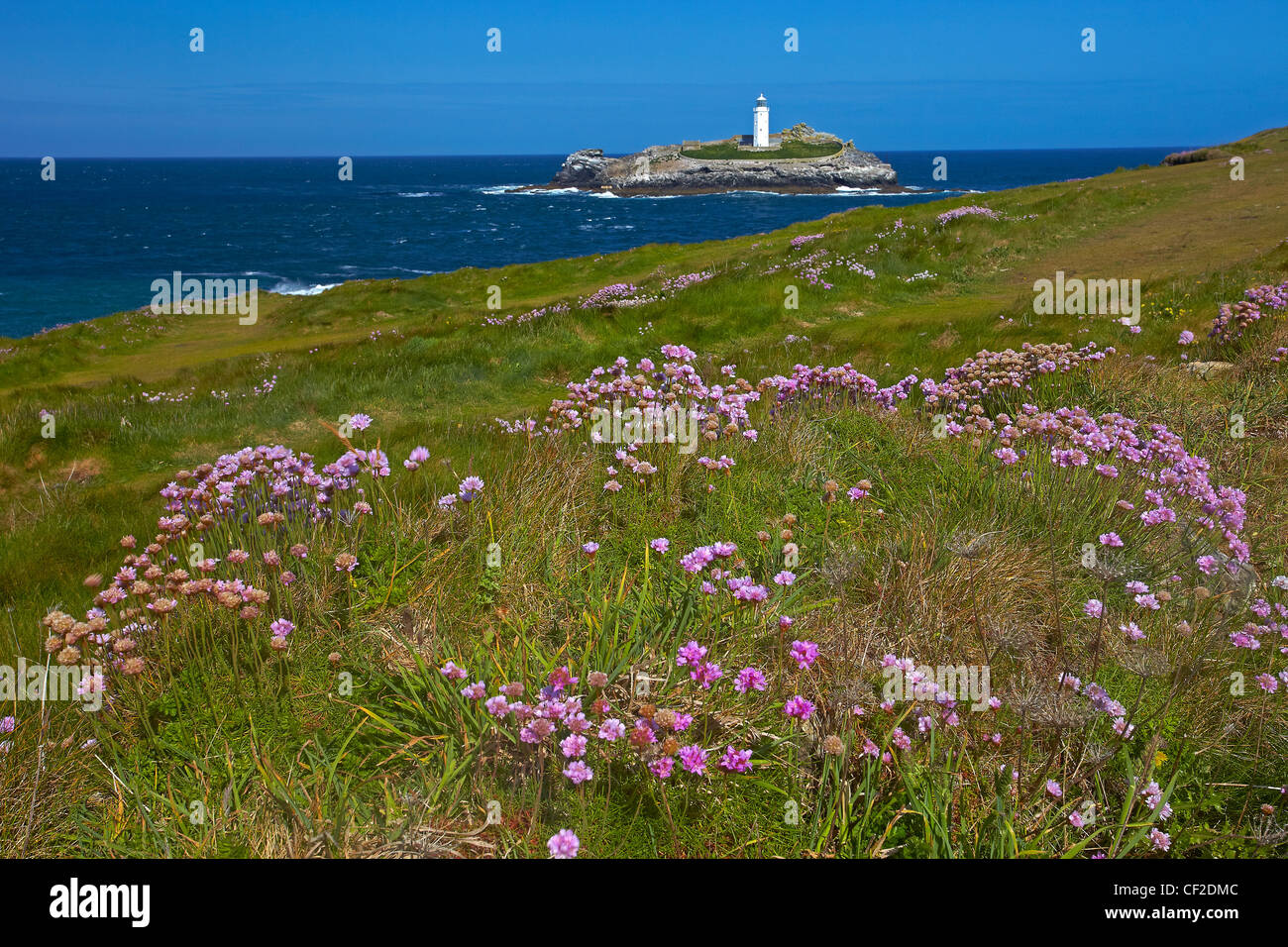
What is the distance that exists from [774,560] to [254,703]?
8.16 ft

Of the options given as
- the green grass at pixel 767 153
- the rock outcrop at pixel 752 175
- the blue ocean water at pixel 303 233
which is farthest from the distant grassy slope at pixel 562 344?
the green grass at pixel 767 153

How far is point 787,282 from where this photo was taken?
53.8 feet

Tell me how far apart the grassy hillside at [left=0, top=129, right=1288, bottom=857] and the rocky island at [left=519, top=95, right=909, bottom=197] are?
142 meters

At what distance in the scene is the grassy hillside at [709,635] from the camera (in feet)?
8.67

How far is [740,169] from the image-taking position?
148m

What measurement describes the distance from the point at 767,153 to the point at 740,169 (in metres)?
13.6

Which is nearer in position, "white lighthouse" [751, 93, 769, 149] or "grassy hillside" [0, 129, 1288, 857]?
"grassy hillside" [0, 129, 1288, 857]

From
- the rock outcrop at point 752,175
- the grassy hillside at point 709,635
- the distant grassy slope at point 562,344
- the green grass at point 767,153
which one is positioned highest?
the green grass at point 767,153

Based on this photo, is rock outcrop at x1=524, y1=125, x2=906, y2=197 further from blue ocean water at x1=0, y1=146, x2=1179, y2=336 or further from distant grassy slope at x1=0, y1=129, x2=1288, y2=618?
distant grassy slope at x1=0, y1=129, x2=1288, y2=618

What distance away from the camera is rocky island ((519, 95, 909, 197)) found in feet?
473

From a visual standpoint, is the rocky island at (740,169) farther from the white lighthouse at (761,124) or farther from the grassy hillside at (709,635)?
the grassy hillside at (709,635)

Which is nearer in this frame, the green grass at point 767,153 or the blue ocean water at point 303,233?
the blue ocean water at point 303,233

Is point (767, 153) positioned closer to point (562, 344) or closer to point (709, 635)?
point (562, 344)

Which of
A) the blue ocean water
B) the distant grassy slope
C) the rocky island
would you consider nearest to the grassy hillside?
the distant grassy slope
